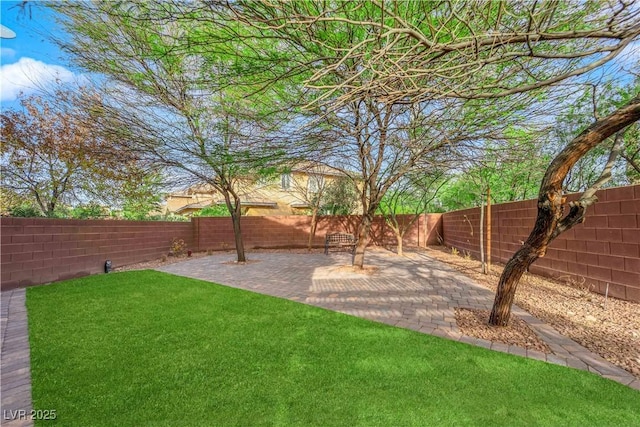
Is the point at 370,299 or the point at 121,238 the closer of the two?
the point at 370,299

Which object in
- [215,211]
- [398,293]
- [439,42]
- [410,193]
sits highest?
[439,42]

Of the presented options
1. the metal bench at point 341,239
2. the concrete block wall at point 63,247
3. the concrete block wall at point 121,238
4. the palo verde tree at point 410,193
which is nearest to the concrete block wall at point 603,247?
the palo verde tree at point 410,193

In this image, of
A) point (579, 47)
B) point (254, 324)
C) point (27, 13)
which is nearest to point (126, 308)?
point (254, 324)

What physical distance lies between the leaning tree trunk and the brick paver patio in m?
0.77

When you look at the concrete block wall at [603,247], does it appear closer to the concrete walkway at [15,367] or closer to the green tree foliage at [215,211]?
the concrete walkway at [15,367]

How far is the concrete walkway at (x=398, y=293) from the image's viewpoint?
10.3 feet

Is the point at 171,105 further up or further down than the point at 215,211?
further up

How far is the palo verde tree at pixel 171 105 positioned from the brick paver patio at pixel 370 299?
8.60ft

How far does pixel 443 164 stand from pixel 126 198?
11.0 metres

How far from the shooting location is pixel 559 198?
3125mm

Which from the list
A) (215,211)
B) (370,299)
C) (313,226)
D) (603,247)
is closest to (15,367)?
(370,299)

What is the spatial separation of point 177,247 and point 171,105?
5.90m

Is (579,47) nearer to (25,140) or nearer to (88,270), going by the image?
(88,270)

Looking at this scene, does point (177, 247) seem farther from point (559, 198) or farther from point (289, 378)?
point (559, 198)
